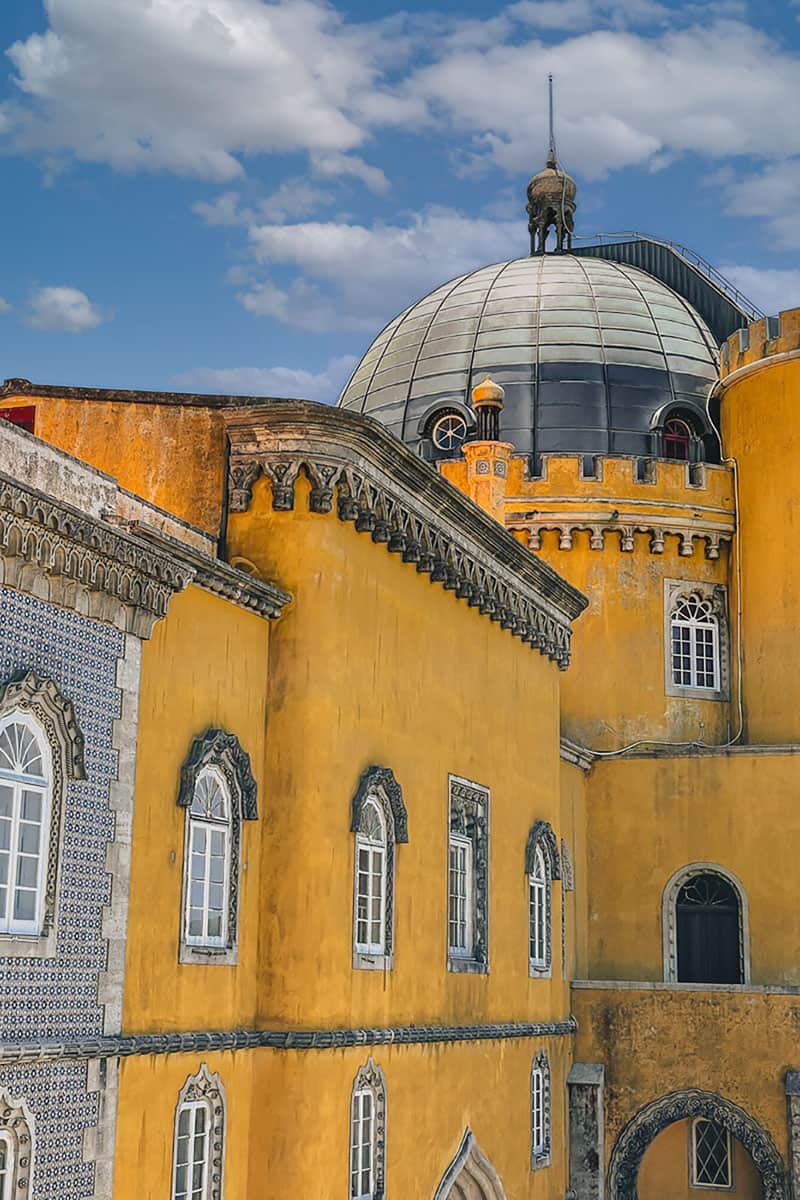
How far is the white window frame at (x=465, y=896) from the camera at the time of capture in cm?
1902

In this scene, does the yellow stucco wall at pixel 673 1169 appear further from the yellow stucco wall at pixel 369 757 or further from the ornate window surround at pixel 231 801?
the ornate window surround at pixel 231 801

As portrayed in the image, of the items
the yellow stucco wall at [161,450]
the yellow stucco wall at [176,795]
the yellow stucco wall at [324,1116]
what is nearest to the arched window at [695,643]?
the yellow stucco wall at [324,1116]

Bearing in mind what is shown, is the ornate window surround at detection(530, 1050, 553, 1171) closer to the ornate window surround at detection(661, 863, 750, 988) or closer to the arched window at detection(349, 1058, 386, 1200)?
the ornate window surround at detection(661, 863, 750, 988)

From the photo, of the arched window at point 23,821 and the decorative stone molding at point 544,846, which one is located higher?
the decorative stone molding at point 544,846

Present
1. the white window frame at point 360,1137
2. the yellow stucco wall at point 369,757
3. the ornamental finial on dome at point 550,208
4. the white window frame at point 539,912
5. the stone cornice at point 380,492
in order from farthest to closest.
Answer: the ornamental finial on dome at point 550,208
the white window frame at point 539,912
the stone cornice at point 380,492
the white window frame at point 360,1137
the yellow stucco wall at point 369,757

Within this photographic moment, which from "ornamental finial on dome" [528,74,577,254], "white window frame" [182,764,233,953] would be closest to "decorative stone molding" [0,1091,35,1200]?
"white window frame" [182,764,233,953]

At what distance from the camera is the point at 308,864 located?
1519cm

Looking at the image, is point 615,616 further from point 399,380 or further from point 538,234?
point 538,234

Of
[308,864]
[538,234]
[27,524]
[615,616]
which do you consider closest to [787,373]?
[615,616]

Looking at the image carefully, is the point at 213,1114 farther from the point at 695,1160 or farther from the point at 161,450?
the point at 695,1160

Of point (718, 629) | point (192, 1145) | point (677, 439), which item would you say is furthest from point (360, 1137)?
point (677, 439)

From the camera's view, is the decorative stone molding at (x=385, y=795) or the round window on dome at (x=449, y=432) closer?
the decorative stone molding at (x=385, y=795)

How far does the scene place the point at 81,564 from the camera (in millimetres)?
12602

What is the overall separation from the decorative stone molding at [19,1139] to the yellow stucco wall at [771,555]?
56.8ft
